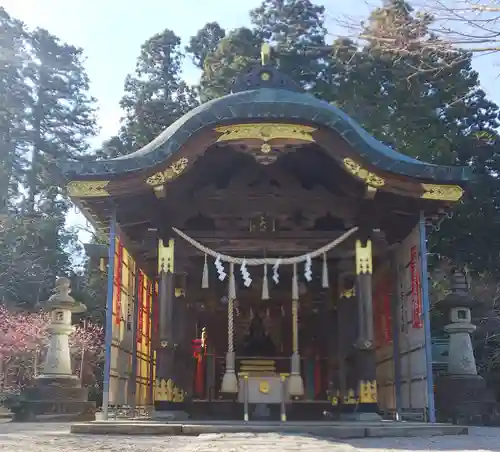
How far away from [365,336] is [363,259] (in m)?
1.14

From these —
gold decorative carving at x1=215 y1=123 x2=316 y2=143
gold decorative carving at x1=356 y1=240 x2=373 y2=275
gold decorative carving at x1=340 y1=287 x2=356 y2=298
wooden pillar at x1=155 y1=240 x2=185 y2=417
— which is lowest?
wooden pillar at x1=155 y1=240 x2=185 y2=417

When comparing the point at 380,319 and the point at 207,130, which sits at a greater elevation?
the point at 207,130

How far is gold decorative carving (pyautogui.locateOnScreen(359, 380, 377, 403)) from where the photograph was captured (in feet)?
31.2

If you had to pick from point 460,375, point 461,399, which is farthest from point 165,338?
point 460,375

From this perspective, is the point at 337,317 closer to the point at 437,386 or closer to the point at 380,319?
the point at 380,319

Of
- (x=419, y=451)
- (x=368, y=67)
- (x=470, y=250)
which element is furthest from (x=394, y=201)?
(x=368, y=67)

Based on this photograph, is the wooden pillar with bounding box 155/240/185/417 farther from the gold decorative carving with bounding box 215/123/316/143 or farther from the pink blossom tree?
the pink blossom tree

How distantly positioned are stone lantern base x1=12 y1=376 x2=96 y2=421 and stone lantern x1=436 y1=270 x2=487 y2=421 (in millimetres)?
6507

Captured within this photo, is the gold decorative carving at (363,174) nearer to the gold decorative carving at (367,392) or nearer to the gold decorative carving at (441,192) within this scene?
the gold decorative carving at (441,192)

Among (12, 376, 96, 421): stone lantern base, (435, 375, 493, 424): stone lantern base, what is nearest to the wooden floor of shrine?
(435, 375, 493, 424): stone lantern base

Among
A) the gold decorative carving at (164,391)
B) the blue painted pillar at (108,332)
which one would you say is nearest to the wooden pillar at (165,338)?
the gold decorative carving at (164,391)

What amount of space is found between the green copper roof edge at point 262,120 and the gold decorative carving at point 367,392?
10.2 feet

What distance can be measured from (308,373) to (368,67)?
13.5 metres

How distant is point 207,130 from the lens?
9016 mm
